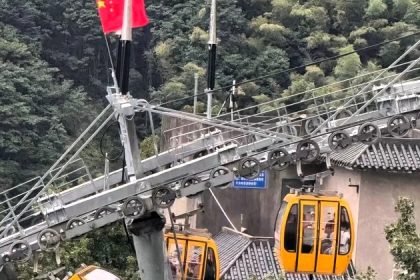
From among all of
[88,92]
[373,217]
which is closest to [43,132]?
[88,92]

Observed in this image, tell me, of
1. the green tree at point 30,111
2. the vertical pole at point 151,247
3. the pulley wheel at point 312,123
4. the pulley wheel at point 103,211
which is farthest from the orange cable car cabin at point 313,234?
the green tree at point 30,111

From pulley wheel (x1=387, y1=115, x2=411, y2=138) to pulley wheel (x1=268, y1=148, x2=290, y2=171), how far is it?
116cm

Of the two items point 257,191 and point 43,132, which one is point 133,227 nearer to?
point 257,191

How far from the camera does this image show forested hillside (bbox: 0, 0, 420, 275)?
37.6 meters

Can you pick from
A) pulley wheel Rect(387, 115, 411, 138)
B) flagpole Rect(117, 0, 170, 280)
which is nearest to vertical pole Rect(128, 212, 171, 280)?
Result: flagpole Rect(117, 0, 170, 280)

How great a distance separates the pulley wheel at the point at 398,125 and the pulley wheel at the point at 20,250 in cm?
410

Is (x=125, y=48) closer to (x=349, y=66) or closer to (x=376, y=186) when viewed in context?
→ (x=376, y=186)

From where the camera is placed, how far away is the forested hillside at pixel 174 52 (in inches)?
1481

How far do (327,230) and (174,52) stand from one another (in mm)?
32329

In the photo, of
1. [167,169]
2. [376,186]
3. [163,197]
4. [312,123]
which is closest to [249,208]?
[376,186]

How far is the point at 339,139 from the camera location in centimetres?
827

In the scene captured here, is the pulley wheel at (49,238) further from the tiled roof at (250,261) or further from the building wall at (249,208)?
the building wall at (249,208)

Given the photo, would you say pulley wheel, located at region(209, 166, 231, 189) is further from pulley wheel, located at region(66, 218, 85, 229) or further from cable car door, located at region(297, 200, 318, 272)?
cable car door, located at region(297, 200, 318, 272)

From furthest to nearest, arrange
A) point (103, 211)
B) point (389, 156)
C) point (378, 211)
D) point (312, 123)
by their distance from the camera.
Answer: point (378, 211)
point (389, 156)
point (312, 123)
point (103, 211)
